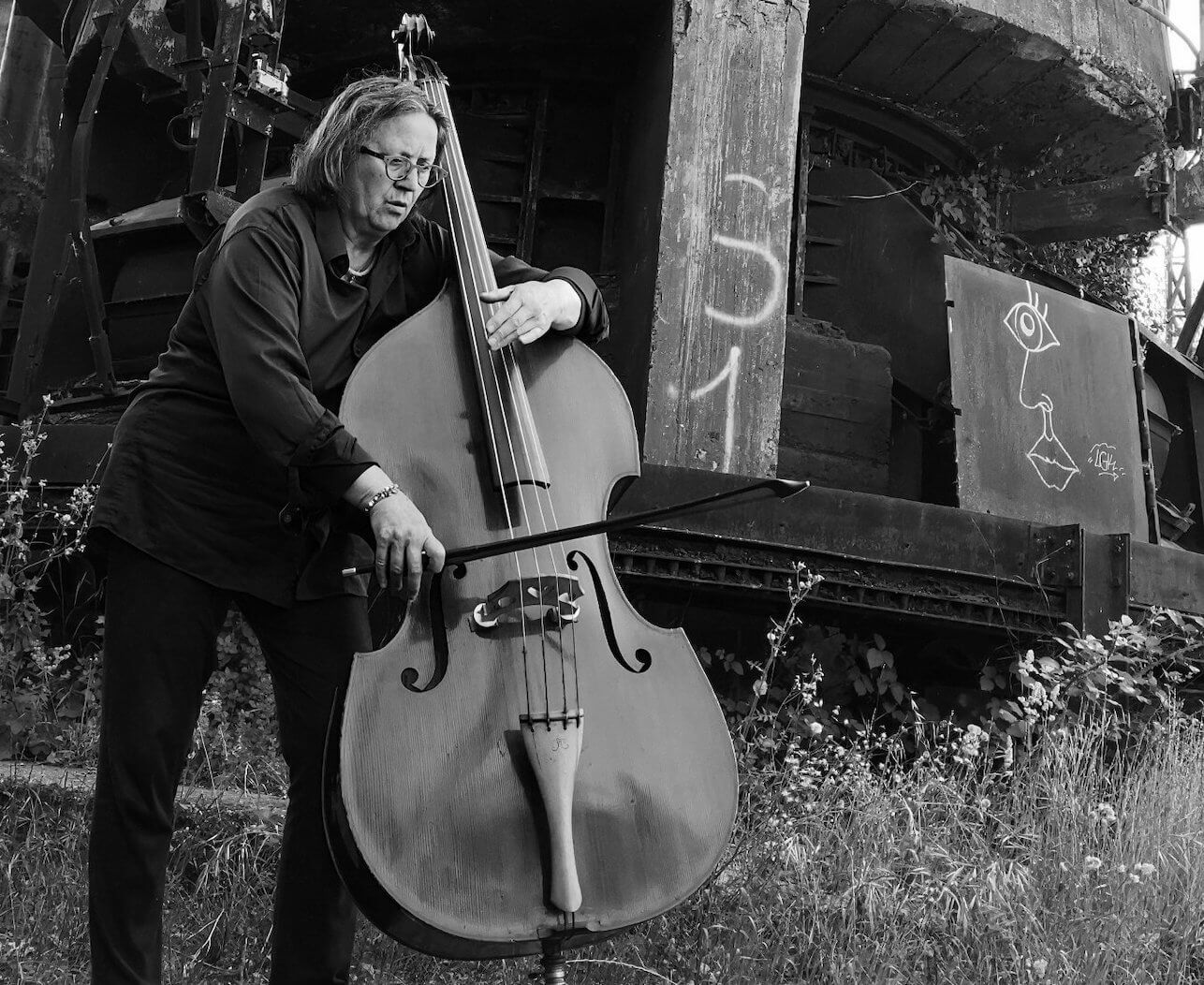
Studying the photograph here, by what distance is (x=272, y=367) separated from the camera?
6.64ft

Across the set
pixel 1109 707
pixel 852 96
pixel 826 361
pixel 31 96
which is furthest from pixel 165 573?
pixel 31 96

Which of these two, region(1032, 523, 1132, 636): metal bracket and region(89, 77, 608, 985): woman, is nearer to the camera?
region(89, 77, 608, 985): woman

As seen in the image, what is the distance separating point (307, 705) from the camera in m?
2.22

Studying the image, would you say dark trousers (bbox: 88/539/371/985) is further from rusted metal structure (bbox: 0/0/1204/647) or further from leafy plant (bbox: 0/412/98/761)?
rusted metal structure (bbox: 0/0/1204/647)

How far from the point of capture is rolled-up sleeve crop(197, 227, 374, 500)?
200cm

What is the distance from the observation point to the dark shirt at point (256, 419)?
2025mm

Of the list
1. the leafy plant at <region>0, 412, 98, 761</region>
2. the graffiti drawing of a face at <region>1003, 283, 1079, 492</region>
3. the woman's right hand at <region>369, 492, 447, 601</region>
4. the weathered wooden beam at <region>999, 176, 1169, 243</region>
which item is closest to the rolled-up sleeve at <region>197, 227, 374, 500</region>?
the woman's right hand at <region>369, 492, 447, 601</region>

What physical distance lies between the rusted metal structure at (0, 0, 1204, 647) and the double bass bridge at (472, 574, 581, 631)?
214 cm

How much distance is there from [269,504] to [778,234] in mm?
3537

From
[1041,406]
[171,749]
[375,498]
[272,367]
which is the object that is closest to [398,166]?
[272,367]

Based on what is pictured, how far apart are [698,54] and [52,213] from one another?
11.0 ft

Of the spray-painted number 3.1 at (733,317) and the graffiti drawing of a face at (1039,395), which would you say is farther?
the graffiti drawing of a face at (1039,395)

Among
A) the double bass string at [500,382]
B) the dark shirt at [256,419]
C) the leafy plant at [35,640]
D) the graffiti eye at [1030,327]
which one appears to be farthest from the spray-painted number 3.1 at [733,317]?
the dark shirt at [256,419]

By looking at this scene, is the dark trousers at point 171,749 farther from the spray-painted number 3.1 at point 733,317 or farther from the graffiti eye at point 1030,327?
the graffiti eye at point 1030,327
